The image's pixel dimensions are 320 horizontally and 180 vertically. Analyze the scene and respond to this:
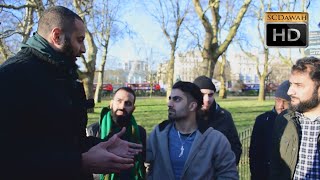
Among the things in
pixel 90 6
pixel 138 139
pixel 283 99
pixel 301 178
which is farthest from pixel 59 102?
pixel 90 6

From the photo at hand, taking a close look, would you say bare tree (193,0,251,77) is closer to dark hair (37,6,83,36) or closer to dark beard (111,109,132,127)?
dark beard (111,109,132,127)

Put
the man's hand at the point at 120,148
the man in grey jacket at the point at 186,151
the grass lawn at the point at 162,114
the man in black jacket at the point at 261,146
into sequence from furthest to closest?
the grass lawn at the point at 162,114
the man in black jacket at the point at 261,146
the man in grey jacket at the point at 186,151
the man's hand at the point at 120,148

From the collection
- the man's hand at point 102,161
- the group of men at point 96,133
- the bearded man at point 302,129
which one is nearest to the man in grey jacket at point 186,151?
the group of men at point 96,133

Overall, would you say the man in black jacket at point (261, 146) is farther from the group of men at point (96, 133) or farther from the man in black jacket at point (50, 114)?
A: the man in black jacket at point (50, 114)

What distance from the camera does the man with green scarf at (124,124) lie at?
403cm

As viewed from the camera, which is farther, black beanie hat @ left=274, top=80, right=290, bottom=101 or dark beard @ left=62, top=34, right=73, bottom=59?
black beanie hat @ left=274, top=80, right=290, bottom=101

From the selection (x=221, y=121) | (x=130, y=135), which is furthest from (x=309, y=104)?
(x=130, y=135)

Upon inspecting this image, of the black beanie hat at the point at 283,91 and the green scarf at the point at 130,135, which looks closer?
the green scarf at the point at 130,135

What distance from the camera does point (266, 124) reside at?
199 inches

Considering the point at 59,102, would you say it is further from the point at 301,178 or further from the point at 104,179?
the point at 301,178

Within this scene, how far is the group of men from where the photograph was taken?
2.01 m

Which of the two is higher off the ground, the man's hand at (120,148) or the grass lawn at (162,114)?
the man's hand at (120,148)

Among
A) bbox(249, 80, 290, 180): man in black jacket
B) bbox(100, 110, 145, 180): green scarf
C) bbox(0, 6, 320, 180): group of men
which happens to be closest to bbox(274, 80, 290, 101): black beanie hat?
bbox(249, 80, 290, 180): man in black jacket

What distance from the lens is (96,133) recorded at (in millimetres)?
4438
